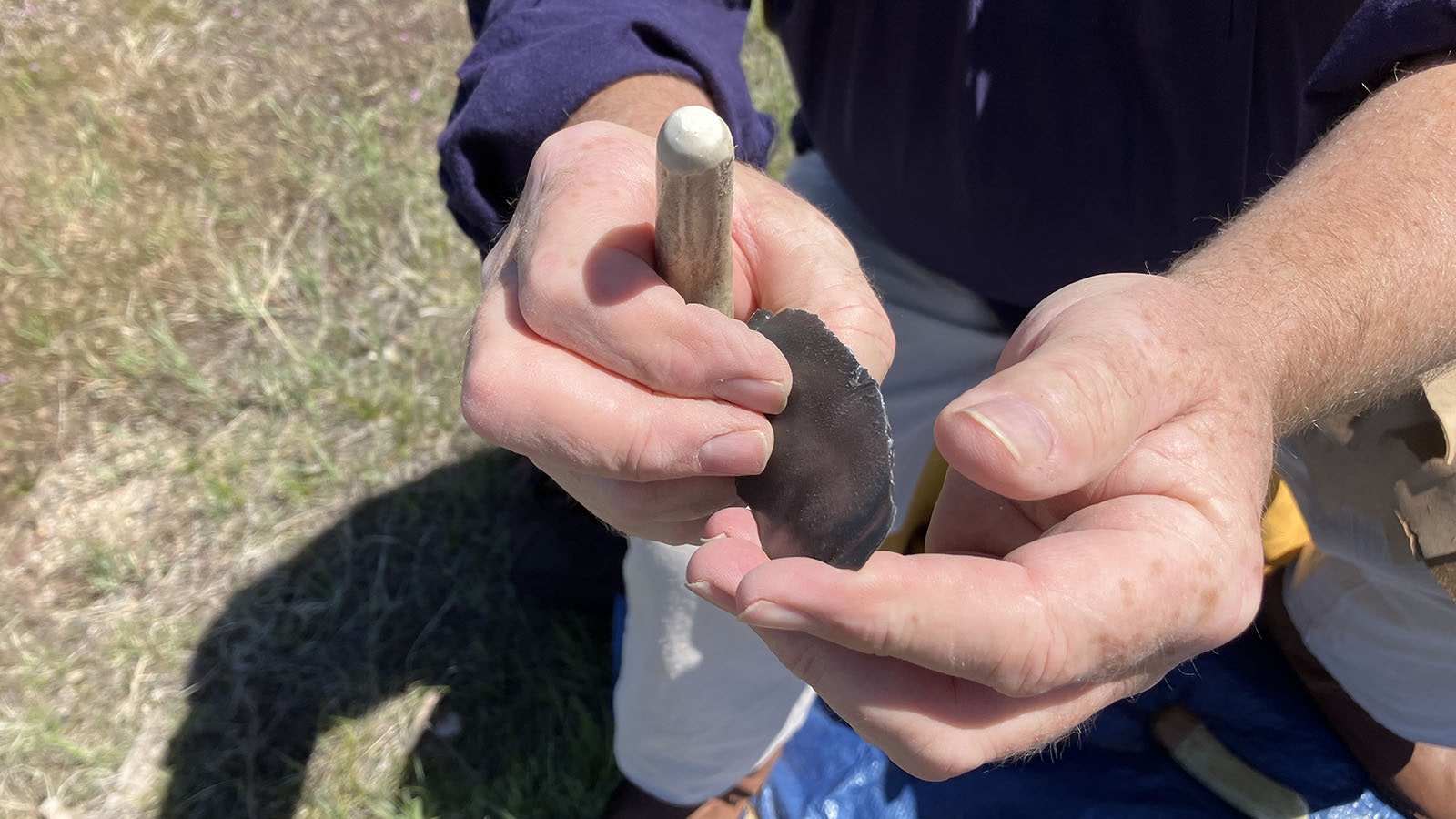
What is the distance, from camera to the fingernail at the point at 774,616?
3.40 ft

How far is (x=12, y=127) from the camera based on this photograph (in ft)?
11.8

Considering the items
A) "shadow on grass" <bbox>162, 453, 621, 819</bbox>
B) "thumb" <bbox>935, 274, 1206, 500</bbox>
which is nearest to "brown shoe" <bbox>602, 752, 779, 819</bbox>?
"shadow on grass" <bbox>162, 453, 621, 819</bbox>

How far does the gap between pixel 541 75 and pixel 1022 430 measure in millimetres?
1188

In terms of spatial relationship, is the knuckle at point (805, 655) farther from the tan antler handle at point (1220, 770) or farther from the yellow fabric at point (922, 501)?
the tan antler handle at point (1220, 770)

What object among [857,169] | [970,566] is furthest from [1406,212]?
[857,169]

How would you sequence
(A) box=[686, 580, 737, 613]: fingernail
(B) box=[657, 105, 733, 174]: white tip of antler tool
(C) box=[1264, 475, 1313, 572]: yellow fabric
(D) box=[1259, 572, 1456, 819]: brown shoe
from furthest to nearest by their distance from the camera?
1. (C) box=[1264, 475, 1313, 572]: yellow fabric
2. (D) box=[1259, 572, 1456, 819]: brown shoe
3. (A) box=[686, 580, 737, 613]: fingernail
4. (B) box=[657, 105, 733, 174]: white tip of antler tool

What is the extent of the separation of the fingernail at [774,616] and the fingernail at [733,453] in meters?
0.21

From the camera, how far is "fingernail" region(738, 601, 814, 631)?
104cm

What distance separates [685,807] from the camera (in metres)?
2.59

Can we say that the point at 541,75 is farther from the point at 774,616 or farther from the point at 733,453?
the point at 774,616

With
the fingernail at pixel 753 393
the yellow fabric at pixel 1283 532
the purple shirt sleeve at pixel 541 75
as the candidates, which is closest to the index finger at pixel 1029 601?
the fingernail at pixel 753 393

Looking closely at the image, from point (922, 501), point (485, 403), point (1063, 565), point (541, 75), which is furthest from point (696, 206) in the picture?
point (922, 501)

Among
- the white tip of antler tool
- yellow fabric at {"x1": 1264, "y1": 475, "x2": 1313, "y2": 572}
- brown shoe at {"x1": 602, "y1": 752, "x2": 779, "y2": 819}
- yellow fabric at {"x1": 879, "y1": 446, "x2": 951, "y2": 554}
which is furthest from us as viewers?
yellow fabric at {"x1": 1264, "y1": 475, "x2": 1313, "y2": 572}

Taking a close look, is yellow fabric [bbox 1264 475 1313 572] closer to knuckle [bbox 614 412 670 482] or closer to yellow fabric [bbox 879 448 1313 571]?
yellow fabric [bbox 879 448 1313 571]
